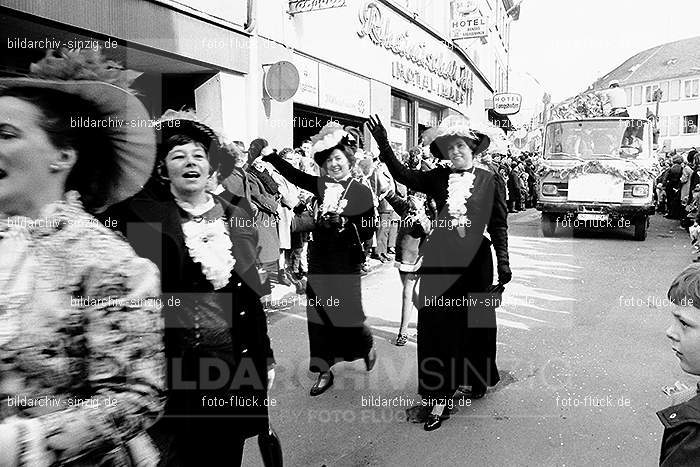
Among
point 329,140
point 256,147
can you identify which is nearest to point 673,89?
point 256,147

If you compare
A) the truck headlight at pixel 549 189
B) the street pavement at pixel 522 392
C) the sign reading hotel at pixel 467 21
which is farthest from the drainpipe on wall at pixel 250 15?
the sign reading hotel at pixel 467 21

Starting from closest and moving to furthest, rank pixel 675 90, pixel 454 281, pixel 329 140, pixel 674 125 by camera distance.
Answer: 1. pixel 454 281
2. pixel 329 140
3. pixel 675 90
4. pixel 674 125

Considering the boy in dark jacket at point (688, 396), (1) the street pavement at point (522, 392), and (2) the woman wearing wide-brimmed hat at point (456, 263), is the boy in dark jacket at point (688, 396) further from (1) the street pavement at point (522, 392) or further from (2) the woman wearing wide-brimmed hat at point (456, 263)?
(2) the woman wearing wide-brimmed hat at point (456, 263)

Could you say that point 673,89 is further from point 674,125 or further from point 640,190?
point 640,190

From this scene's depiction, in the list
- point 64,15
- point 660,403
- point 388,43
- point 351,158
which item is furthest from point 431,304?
point 388,43

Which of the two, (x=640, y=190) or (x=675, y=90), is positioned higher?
(x=675, y=90)

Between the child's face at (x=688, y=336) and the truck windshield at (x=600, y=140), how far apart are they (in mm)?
11740

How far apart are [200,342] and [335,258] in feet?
6.81

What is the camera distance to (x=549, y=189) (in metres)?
13.0

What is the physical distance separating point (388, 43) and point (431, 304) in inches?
491

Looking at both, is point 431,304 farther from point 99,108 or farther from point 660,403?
point 99,108

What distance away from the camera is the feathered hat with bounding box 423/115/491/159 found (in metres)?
4.03

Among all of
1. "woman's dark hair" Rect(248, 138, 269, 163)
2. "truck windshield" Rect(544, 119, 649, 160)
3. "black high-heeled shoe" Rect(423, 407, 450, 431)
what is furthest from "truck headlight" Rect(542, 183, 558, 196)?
"black high-heeled shoe" Rect(423, 407, 450, 431)

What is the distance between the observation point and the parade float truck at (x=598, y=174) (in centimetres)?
1234
